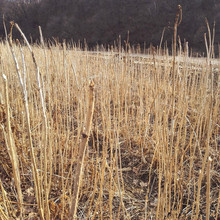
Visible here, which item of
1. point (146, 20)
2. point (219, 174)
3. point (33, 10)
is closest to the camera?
point (219, 174)

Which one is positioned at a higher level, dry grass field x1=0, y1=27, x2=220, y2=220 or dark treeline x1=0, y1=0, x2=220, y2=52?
dark treeline x1=0, y1=0, x2=220, y2=52

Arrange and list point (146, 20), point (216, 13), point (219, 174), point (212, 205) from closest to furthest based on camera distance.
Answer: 1. point (212, 205)
2. point (219, 174)
3. point (216, 13)
4. point (146, 20)

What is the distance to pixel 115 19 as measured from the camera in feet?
38.3

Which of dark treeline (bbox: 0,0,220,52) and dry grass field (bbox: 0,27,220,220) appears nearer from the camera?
dry grass field (bbox: 0,27,220,220)

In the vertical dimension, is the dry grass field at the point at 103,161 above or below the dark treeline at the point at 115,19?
below

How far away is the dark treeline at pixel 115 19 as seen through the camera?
9.36 m

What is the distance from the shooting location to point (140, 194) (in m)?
1.01

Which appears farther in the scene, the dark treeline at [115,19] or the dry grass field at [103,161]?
the dark treeline at [115,19]

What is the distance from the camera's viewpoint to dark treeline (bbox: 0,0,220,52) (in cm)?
936

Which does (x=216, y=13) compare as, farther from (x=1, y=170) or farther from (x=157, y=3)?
(x=1, y=170)

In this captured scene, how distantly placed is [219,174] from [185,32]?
963 centimetres

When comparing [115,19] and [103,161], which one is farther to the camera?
[115,19]

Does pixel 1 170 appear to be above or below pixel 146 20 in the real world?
below

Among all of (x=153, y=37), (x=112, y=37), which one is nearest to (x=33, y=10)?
→ (x=112, y=37)
